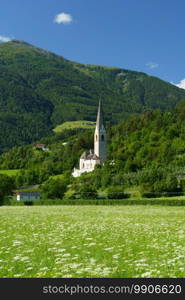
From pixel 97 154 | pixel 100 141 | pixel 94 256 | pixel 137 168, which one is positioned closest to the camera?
pixel 94 256

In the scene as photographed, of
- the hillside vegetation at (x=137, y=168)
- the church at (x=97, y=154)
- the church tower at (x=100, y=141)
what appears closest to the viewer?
the hillside vegetation at (x=137, y=168)

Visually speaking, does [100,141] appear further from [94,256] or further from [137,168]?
[94,256]

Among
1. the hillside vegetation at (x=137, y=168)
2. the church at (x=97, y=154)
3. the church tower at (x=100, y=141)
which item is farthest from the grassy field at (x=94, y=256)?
the church tower at (x=100, y=141)

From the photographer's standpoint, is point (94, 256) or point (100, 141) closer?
point (94, 256)

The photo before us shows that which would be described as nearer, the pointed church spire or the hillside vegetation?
the hillside vegetation

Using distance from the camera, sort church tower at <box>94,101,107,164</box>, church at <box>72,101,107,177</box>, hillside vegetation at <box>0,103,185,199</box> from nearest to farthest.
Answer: hillside vegetation at <box>0,103,185,199</box> → church at <box>72,101,107,177</box> → church tower at <box>94,101,107,164</box>

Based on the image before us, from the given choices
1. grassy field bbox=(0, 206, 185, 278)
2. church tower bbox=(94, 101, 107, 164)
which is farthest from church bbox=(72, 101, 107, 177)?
grassy field bbox=(0, 206, 185, 278)

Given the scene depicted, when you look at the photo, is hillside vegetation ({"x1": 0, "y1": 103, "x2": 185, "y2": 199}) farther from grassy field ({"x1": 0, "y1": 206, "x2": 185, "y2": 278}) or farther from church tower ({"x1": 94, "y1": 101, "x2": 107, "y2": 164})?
grassy field ({"x1": 0, "y1": 206, "x2": 185, "y2": 278})

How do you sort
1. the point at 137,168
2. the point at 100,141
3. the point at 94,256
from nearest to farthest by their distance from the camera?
the point at 94,256, the point at 137,168, the point at 100,141

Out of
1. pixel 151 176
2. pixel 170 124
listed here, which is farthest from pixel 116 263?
pixel 170 124

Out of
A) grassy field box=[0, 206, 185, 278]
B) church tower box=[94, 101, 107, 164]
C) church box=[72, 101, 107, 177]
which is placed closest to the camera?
grassy field box=[0, 206, 185, 278]

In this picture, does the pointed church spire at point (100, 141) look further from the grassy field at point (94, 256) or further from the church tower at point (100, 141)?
the grassy field at point (94, 256)

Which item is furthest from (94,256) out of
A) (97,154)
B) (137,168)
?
(97,154)

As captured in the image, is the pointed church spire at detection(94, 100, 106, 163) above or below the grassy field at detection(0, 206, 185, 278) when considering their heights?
above
